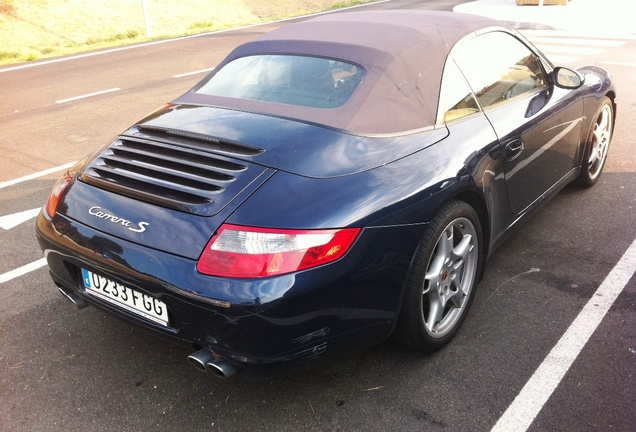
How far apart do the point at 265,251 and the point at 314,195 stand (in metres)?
0.32

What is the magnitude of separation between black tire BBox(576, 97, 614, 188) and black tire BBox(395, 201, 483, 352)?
6.56ft

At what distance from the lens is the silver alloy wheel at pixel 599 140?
16.4ft

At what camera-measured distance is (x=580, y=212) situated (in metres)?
4.81

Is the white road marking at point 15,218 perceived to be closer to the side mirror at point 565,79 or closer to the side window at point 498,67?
the side window at point 498,67

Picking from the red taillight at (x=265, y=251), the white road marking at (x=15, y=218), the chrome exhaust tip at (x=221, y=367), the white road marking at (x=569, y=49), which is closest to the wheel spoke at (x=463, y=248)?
the red taillight at (x=265, y=251)

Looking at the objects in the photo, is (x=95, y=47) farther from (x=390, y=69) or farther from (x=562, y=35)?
(x=390, y=69)

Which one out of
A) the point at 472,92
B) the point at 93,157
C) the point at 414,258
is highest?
the point at 472,92

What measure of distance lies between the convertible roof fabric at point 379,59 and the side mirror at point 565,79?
0.63 meters

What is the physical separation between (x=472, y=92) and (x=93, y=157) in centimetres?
200

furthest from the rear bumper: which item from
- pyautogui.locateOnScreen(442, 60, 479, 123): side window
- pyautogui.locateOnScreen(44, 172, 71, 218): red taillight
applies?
pyautogui.locateOnScreen(442, 60, 479, 123): side window

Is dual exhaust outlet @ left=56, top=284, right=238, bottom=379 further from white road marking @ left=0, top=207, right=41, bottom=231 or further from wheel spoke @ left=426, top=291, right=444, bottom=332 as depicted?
white road marking @ left=0, top=207, right=41, bottom=231

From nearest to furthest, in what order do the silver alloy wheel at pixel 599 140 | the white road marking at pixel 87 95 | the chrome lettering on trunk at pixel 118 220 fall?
the chrome lettering on trunk at pixel 118 220 → the silver alloy wheel at pixel 599 140 → the white road marking at pixel 87 95

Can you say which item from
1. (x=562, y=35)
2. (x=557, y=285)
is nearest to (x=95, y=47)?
(x=562, y=35)

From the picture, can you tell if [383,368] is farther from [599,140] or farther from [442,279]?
[599,140]
